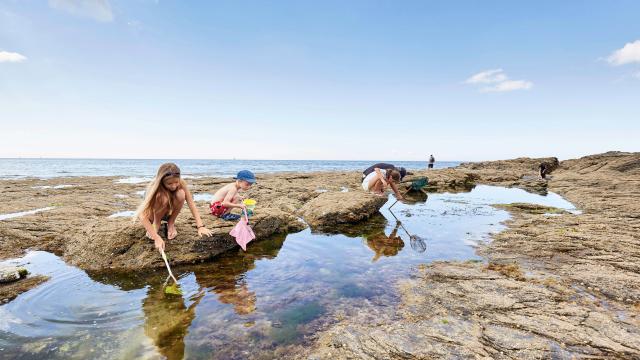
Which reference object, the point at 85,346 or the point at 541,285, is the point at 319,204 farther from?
the point at 85,346

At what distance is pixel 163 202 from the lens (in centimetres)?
673

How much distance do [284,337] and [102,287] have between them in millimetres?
4005

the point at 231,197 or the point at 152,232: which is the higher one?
the point at 231,197

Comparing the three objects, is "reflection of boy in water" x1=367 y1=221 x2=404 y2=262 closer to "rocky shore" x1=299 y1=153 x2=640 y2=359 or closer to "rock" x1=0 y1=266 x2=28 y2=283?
"rocky shore" x1=299 y1=153 x2=640 y2=359

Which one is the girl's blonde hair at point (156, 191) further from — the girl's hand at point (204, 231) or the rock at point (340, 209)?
the rock at point (340, 209)

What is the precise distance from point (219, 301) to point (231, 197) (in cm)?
340

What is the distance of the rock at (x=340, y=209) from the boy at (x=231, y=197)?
3518 mm

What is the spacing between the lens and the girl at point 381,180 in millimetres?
13773

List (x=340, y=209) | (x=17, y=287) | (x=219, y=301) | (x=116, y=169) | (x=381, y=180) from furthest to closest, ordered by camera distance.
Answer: (x=116, y=169)
(x=381, y=180)
(x=340, y=209)
(x=17, y=287)
(x=219, y=301)

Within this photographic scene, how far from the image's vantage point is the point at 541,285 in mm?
5941

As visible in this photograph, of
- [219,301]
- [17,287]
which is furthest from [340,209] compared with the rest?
[17,287]

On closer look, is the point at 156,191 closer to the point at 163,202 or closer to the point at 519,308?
the point at 163,202

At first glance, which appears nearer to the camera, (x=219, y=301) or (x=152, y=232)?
(x=219, y=301)

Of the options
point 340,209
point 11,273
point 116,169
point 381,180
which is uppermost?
point 381,180
